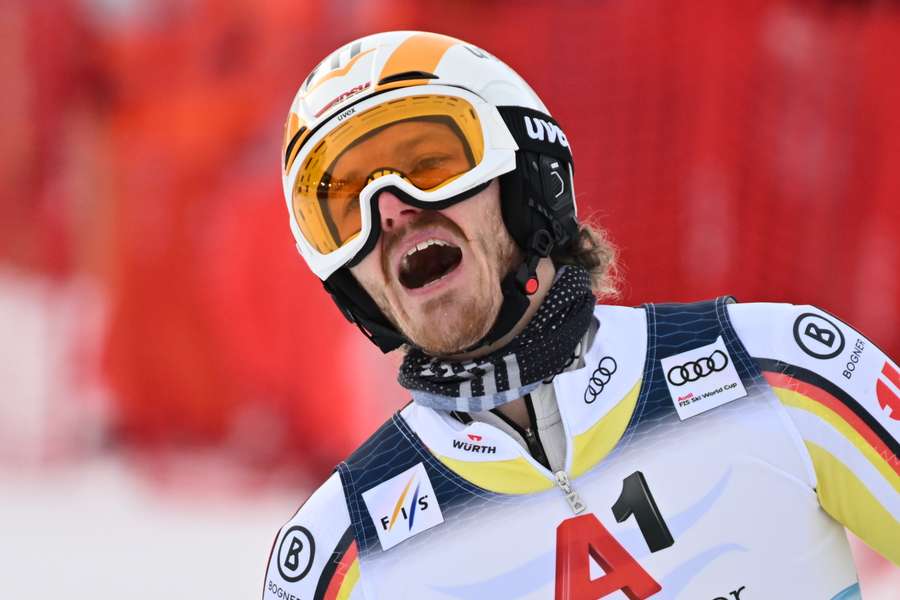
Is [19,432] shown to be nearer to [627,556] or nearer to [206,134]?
[206,134]

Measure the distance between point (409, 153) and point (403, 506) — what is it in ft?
2.21

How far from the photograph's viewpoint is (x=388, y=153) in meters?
2.20

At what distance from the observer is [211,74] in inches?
184

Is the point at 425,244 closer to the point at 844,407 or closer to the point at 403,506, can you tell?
the point at 403,506

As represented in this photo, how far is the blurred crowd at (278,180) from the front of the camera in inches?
164

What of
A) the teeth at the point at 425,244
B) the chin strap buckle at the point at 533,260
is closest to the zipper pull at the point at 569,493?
the chin strap buckle at the point at 533,260

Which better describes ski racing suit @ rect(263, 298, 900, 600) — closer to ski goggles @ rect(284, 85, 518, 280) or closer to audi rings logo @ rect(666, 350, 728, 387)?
audi rings logo @ rect(666, 350, 728, 387)

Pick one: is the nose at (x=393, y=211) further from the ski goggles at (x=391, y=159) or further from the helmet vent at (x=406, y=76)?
the helmet vent at (x=406, y=76)

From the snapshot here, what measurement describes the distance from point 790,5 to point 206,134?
2.31 m

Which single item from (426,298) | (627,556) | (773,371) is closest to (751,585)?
(627,556)

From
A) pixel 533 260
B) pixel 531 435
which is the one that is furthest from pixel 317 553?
pixel 533 260

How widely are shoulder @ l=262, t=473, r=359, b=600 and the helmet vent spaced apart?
0.79 meters

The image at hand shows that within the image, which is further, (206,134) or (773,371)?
(206,134)

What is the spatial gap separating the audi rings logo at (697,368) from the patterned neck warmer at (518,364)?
194 millimetres
